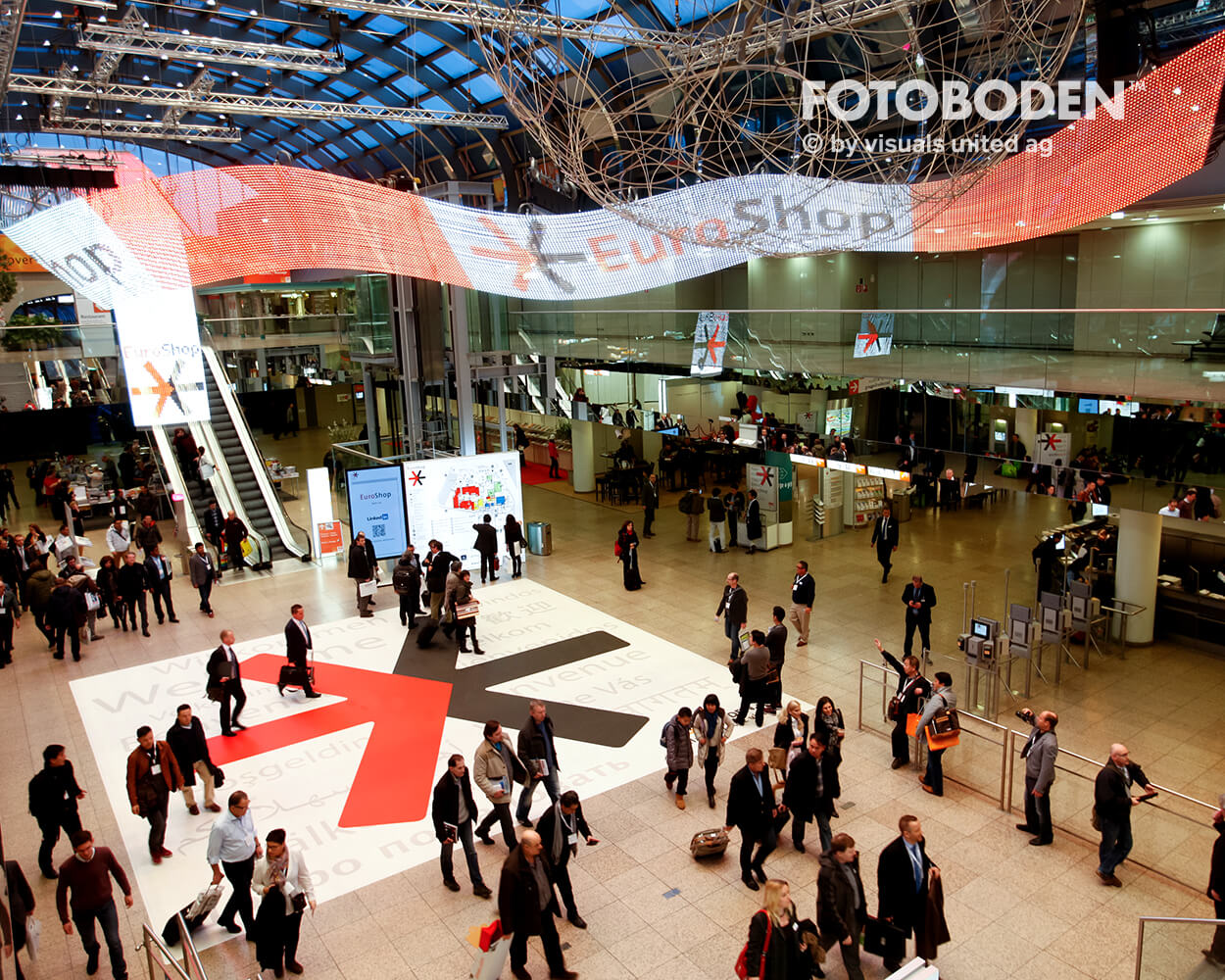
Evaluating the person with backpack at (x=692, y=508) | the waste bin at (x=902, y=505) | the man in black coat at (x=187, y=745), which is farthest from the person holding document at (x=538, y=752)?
the waste bin at (x=902, y=505)

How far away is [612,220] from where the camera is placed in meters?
10.5

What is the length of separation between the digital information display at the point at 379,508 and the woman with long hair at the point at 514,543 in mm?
1672

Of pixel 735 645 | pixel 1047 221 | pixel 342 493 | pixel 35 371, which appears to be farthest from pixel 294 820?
pixel 35 371

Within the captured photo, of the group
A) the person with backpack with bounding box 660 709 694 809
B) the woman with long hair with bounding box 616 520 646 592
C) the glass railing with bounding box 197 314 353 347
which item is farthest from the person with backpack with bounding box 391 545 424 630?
the glass railing with bounding box 197 314 353 347

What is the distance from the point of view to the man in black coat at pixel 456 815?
666 centimetres

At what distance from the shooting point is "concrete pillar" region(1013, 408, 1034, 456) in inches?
443

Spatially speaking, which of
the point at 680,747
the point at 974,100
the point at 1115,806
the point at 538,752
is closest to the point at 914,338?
the point at 974,100

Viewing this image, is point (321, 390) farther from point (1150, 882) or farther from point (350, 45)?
point (1150, 882)

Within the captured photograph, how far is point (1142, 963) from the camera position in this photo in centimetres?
559

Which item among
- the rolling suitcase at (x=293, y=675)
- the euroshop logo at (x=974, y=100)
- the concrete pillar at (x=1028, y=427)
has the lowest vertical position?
the rolling suitcase at (x=293, y=675)

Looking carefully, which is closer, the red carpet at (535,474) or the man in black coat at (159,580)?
the man in black coat at (159,580)

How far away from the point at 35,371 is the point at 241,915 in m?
18.6

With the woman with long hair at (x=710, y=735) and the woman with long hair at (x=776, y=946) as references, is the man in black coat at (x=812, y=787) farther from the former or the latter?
the woman with long hair at (x=776, y=946)

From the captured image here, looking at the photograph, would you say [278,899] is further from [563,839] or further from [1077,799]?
[1077,799]
